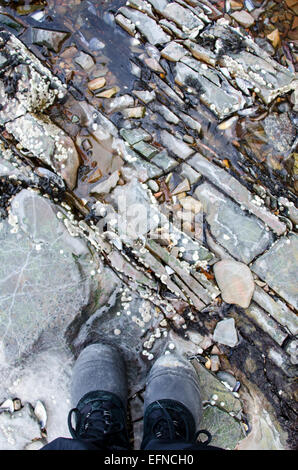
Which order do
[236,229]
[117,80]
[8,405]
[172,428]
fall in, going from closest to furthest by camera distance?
[172,428]
[8,405]
[236,229]
[117,80]

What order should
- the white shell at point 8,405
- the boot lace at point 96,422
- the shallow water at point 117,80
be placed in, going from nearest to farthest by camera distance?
the boot lace at point 96,422 → the white shell at point 8,405 → the shallow water at point 117,80

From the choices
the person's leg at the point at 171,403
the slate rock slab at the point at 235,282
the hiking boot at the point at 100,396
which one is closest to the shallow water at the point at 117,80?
the slate rock slab at the point at 235,282

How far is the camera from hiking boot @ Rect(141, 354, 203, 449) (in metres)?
2.37

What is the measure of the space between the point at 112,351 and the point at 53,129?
1.72 meters

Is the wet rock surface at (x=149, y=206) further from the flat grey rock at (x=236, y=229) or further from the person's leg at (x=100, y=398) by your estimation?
the person's leg at (x=100, y=398)

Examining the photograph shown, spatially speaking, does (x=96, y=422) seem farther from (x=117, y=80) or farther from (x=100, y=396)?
(x=117, y=80)

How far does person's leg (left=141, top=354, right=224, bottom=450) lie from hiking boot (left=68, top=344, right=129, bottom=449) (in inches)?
7.0

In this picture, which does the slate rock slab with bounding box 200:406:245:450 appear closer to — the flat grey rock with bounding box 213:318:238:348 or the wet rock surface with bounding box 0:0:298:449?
the wet rock surface with bounding box 0:0:298:449

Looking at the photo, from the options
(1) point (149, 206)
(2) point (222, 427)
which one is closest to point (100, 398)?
(2) point (222, 427)

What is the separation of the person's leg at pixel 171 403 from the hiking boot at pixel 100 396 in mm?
179

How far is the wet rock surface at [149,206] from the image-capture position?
2682 millimetres

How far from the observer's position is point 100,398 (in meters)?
2.50

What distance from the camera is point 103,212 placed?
282 cm

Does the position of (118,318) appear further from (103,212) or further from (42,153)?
(42,153)
